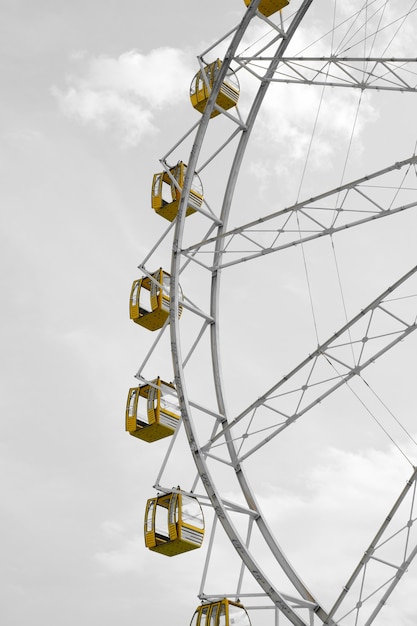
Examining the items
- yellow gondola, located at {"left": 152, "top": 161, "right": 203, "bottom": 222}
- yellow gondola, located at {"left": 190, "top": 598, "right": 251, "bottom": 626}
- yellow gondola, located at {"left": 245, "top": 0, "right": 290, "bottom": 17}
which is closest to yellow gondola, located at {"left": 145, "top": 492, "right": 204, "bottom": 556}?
yellow gondola, located at {"left": 190, "top": 598, "right": 251, "bottom": 626}

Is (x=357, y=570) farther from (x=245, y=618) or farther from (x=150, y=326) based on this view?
(x=150, y=326)

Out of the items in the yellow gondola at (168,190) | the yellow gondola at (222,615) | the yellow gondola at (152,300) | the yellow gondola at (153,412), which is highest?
the yellow gondola at (168,190)

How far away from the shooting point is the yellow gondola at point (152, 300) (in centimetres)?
2441

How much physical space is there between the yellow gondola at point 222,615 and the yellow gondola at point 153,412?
4.62m

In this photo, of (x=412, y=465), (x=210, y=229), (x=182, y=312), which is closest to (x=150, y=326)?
(x=182, y=312)

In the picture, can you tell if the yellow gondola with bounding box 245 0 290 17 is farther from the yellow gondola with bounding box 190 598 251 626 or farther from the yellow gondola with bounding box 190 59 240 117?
the yellow gondola with bounding box 190 598 251 626

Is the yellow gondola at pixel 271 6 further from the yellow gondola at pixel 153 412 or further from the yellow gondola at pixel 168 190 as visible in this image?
the yellow gondola at pixel 153 412

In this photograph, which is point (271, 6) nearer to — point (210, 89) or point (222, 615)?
point (210, 89)

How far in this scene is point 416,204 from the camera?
17.7m

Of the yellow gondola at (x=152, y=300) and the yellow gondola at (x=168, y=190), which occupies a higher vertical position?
the yellow gondola at (x=168, y=190)

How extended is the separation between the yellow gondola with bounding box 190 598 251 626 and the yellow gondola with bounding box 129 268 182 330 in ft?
25.3

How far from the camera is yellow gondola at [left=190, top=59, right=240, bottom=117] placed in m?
23.9

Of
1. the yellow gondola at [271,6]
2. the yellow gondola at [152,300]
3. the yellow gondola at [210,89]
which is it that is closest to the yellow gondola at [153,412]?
the yellow gondola at [152,300]

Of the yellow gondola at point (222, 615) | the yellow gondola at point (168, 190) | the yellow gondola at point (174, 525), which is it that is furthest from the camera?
the yellow gondola at point (168, 190)
